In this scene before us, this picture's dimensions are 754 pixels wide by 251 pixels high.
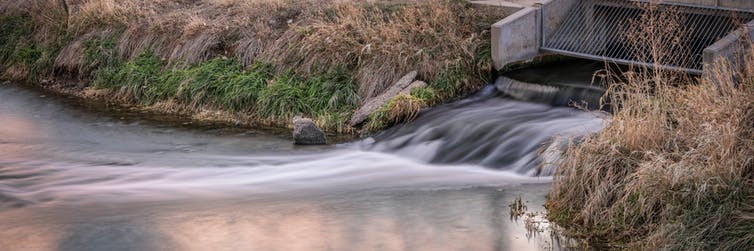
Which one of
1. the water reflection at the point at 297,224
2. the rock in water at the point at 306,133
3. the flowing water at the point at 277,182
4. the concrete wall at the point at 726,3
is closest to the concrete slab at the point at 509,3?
the flowing water at the point at 277,182

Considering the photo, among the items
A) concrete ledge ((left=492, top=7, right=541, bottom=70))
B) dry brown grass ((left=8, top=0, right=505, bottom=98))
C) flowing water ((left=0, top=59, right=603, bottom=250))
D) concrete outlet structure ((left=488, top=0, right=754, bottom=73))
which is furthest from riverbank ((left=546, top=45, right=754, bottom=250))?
dry brown grass ((left=8, top=0, right=505, bottom=98))

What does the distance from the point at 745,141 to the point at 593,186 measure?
51.9 inches

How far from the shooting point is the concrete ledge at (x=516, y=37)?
14195mm

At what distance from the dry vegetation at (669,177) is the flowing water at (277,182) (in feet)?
1.68

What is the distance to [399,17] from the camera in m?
15.4

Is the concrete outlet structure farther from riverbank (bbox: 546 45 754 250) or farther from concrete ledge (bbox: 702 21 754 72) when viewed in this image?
riverbank (bbox: 546 45 754 250)

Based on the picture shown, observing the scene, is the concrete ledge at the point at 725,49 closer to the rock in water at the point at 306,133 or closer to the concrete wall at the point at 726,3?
the concrete wall at the point at 726,3

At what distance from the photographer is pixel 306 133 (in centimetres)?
1293

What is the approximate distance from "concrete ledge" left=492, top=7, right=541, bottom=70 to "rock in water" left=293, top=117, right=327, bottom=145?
293 centimetres

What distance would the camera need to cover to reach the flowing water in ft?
29.1

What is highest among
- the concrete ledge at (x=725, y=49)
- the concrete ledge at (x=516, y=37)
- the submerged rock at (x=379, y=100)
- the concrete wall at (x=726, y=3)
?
the concrete wall at (x=726, y=3)

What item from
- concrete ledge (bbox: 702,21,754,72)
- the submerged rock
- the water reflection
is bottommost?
the water reflection

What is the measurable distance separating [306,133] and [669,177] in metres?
5.83

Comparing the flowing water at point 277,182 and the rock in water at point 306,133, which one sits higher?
the rock in water at point 306,133
